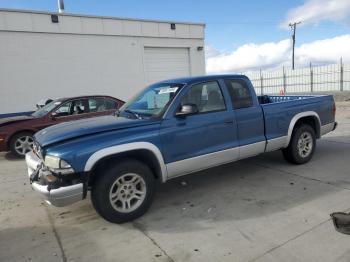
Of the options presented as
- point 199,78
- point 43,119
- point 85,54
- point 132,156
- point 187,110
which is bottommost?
point 132,156

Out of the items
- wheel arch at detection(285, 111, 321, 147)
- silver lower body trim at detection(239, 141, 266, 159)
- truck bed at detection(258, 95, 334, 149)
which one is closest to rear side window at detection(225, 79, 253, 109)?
truck bed at detection(258, 95, 334, 149)

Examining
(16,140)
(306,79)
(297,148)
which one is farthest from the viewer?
(306,79)

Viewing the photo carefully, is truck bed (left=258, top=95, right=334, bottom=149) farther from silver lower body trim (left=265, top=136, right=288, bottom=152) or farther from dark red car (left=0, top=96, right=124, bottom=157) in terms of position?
dark red car (left=0, top=96, right=124, bottom=157)

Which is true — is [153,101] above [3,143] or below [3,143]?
above

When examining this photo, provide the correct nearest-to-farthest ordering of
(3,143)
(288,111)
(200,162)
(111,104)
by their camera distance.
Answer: (200,162)
(288,111)
(3,143)
(111,104)

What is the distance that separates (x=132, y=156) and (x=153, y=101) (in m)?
1.08

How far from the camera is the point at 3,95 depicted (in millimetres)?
12164

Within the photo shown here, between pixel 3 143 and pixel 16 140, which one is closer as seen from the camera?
pixel 3 143

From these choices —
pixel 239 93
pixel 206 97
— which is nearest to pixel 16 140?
pixel 206 97

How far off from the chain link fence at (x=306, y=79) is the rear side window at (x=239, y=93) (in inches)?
1153

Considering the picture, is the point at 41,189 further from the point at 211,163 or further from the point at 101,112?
the point at 101,112

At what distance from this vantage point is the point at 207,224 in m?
3.99

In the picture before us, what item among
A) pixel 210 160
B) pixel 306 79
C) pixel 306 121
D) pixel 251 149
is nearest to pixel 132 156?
pixel 210 160

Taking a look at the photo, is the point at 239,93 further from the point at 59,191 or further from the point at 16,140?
the point at 16,140
